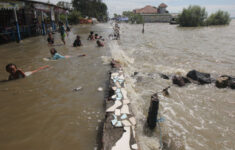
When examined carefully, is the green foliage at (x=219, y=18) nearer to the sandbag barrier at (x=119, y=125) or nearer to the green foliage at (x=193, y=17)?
the green foliage at (x=193, y=17)

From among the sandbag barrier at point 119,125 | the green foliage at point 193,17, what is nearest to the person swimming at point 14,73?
the sandbag barrier at point 119,125

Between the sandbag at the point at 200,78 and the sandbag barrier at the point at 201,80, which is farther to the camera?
the sandbag at the point at 200,78

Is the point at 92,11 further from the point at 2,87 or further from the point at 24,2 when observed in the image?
the point at 2,87

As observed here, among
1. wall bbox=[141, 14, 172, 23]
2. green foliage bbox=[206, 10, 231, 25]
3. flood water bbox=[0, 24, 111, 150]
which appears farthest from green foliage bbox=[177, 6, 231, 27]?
flood water bbox=[0, 24, 111, 150]

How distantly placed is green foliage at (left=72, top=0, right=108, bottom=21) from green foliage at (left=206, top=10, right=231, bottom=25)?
1620 inches

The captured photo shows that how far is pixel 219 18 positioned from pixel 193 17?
29.0 ft

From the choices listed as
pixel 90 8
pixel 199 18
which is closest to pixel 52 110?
pixel 199 18

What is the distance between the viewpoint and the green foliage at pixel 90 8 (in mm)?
63875

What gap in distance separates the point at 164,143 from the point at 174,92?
2860 millimetres

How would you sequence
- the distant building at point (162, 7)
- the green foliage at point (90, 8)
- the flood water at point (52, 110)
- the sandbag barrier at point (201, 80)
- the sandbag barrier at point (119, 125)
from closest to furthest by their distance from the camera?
the sandbag barrier at point (119, 125) → the flood water at point (52, 110) → the sandbag barrier at point (201, 80) → the green foliage at point (90, 8) → the distant building at point (162, 7)

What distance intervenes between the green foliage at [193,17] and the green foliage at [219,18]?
241 cm

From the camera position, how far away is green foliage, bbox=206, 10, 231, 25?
4816 centimetres

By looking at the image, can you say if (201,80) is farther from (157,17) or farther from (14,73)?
(157,17)

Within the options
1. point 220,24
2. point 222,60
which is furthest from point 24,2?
point 220,24
